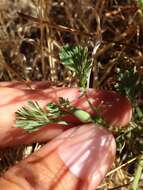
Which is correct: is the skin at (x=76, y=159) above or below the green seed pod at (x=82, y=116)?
below

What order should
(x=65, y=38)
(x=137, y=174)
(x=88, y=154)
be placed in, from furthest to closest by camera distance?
(x=65, y=38) → (x=88, y=154) → (x=137, y=174)

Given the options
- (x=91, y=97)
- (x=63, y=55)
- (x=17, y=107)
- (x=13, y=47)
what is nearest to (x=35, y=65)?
(x=13, y=47)

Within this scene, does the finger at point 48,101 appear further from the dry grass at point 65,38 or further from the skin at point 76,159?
the dry grass at point 65,38

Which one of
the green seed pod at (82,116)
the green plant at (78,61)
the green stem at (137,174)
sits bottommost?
the green stem at (137,174)

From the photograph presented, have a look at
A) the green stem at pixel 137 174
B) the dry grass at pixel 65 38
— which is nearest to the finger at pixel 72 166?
the green stem at pixel 137 174

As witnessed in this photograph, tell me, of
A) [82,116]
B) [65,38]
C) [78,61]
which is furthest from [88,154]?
[65,38]

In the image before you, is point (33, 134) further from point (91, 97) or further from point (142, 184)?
point (142, 184)

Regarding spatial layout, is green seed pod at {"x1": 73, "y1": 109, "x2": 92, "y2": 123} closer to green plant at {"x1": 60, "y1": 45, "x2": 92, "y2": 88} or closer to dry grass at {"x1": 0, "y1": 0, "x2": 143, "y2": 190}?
green plant at {"x1": 60, "y1": 45, "x2": 92, "y2": 88}

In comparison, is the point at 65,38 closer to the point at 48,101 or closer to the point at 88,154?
the point at 48,101
